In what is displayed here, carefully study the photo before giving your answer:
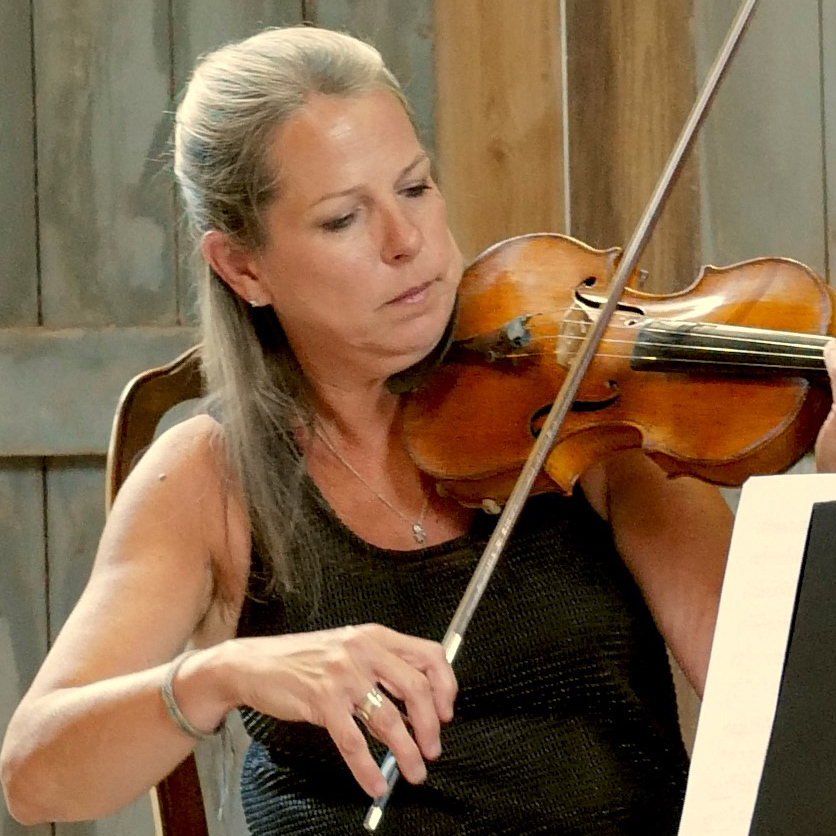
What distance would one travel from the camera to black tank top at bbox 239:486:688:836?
3.33ft

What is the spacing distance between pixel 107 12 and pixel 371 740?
0.95m

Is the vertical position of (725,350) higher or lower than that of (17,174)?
lower

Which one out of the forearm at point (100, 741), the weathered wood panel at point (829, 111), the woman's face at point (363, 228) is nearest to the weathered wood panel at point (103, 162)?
the woman's face at point (363, 228)

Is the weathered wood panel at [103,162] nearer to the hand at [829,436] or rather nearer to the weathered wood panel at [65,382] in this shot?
the weathered wood panel at [65,382]

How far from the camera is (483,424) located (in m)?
1.07

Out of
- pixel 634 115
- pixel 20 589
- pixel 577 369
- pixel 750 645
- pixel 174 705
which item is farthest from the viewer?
pixel 20 589

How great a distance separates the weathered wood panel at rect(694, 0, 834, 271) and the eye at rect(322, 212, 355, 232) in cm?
60

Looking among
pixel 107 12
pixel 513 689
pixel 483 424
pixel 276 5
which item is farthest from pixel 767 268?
pixel 107 12

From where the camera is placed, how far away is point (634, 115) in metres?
1.41

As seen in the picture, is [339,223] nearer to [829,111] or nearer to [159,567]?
[159,567]

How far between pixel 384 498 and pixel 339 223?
256 millimetres

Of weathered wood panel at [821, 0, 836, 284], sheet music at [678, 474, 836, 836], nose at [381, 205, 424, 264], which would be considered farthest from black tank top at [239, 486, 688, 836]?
weathered wood panel at [821, 0, 836, 284]

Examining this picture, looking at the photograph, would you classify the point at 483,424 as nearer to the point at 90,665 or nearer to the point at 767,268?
the point at 767,268

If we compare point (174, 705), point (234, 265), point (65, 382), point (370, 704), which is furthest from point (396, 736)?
point (65, 382)
